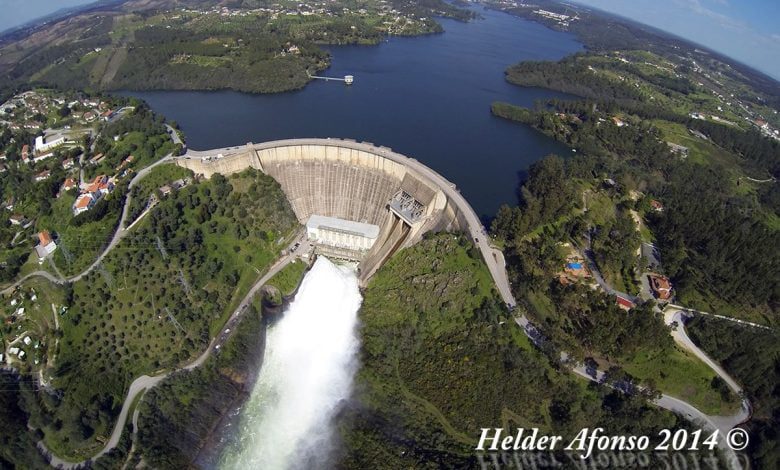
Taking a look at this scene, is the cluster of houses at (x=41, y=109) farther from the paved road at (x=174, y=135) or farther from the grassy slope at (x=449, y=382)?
the grassy slope at (x=449, y=382)

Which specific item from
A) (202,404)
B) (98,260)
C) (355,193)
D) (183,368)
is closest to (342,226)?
(355,193)

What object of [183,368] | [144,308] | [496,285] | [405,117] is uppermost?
[405,117]

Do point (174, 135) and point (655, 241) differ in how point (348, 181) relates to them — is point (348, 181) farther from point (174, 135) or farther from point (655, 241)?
point (655, 241)

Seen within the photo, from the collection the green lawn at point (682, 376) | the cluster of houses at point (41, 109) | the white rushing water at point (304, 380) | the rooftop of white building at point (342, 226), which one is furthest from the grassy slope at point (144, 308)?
the green lawn at point (682, 376)

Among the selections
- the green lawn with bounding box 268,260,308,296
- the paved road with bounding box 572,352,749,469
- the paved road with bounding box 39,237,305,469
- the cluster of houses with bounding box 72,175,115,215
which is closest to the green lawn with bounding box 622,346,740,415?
the paved road with bounding box 572,352,749,469

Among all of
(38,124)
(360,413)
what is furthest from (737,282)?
(38,124)

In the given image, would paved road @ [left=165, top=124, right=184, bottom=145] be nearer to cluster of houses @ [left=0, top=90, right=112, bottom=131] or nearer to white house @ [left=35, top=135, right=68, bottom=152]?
cluster of houses @ [left=0, top=90, right=112, bottom=131]

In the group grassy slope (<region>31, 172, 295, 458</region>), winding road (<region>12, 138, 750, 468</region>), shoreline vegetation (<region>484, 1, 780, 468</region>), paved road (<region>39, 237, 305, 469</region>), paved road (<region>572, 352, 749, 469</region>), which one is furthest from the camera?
shoreline vegetation (<region>484, 1, 780, 468</region>)
